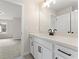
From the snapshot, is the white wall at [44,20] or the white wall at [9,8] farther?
the white wall at [9,8]

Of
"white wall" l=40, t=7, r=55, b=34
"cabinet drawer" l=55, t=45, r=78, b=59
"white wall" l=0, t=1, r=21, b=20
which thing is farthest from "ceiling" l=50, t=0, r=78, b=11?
"white wall" l=0, t=1, r=21, b=20

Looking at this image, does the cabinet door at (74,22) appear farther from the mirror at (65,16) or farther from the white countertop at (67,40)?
the white countertop at (67,40)

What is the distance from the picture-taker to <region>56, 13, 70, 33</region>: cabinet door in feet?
8.12

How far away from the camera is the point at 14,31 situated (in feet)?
33.9

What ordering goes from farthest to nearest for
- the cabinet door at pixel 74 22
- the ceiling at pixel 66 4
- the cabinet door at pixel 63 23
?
the cabinet door at pixel 63 23, the ceiling at pixel 66 4, the cabinet door at pixel 74 22

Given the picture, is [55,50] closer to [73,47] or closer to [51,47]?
[51,47]

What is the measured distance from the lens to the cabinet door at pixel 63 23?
97.5 inches

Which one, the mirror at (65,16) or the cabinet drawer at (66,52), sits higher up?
the mirror at (65,16)

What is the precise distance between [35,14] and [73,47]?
301 centimetres

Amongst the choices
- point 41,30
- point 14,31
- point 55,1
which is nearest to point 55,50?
point 55,1

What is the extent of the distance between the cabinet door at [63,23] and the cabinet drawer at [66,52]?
1123 mm

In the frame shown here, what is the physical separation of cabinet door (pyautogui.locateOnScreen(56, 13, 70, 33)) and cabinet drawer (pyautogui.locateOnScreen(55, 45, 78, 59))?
44.2 inches

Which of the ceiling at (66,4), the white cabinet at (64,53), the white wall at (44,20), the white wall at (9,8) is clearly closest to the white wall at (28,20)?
the white wall at (44,20)

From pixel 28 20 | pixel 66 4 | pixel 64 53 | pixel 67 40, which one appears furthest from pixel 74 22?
pixel 28 20
